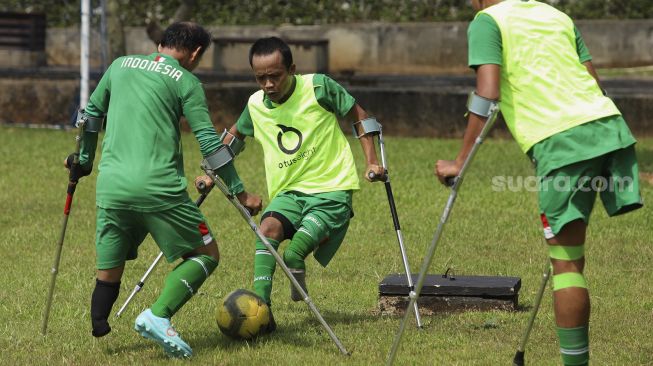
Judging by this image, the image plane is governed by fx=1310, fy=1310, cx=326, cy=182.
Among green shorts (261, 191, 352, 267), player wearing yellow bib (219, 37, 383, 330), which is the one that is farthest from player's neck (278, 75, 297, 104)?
Result: green shorts (261, 191, 352, 267)

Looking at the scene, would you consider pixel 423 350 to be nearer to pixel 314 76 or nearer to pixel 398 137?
pixel 314 76

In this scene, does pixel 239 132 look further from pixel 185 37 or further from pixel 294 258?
pixel 185 37

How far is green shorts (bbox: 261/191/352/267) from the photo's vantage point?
762cm

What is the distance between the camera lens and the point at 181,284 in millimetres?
6664

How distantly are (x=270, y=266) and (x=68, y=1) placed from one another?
70.7ft

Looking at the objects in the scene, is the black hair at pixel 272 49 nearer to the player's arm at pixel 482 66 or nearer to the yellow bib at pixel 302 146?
the yellow bib at pixel 302 146

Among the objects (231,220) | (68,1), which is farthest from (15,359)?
(68,1)

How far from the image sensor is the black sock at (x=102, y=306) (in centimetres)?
678

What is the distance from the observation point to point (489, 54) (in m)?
5.75

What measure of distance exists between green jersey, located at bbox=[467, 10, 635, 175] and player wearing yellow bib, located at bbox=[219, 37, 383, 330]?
189 centimetres

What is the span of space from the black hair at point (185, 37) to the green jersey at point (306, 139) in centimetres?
107

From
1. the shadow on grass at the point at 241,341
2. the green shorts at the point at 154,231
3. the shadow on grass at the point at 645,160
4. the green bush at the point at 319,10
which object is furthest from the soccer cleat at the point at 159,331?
the green bush at the point at 319,10

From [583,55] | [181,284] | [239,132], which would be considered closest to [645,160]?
[239,132]

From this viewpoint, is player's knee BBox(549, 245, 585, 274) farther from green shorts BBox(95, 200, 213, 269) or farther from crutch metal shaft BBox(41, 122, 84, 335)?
crutch metal shaft BBox(41, 122, 84, 335)
